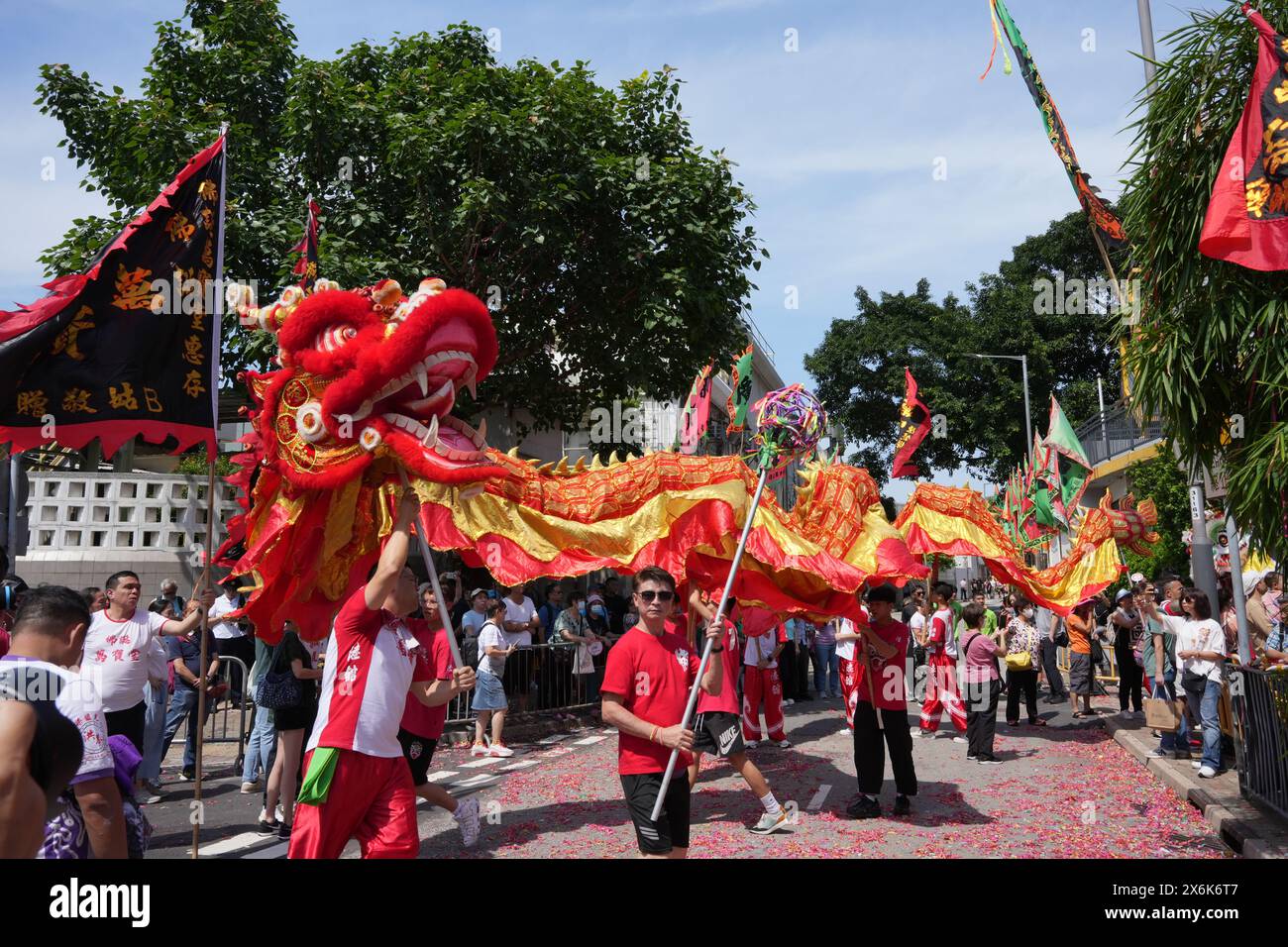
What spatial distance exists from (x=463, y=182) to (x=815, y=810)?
9.65 metres

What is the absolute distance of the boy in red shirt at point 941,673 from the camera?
40.7ft

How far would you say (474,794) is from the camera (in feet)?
29.5

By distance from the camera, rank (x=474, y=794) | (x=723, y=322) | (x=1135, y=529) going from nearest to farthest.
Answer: (x=474, y=794) < (x=1135, y=529) < (x=723, y=322)

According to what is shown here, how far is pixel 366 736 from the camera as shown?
13.9 feet

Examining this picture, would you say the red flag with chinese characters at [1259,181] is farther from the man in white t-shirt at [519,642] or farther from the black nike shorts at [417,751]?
the man in white t-shirt at [519,642]

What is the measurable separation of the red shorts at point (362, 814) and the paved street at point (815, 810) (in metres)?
2.73

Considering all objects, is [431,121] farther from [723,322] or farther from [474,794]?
[474,794]

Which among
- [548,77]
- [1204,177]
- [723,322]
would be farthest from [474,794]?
[548,77]

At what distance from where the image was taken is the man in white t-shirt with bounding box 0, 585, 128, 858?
3.49 metres

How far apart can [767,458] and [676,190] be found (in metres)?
10.3

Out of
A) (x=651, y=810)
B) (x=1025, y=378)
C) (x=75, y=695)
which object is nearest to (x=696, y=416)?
(x=651, y=810)

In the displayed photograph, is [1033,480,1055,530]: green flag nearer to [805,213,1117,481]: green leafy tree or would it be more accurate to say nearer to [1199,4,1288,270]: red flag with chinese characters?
[1199,4,1288,270]: red flag with chinese characters

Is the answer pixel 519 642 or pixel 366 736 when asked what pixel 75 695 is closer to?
pixel 366 736

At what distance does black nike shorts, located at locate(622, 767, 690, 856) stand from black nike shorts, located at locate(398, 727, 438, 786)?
205 centimetres
